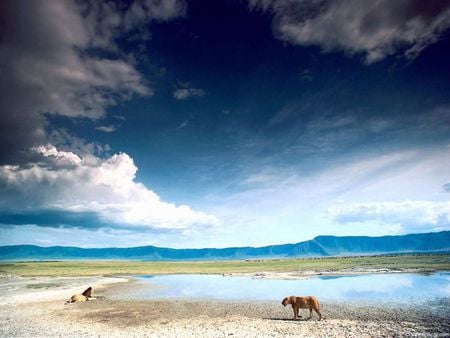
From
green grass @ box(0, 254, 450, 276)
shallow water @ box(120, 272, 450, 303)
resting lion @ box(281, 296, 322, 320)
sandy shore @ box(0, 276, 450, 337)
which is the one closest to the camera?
sandy shore @ box(0, 276, 450, 337)

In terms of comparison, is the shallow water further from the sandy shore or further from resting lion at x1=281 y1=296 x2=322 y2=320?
resting lion at x1=281 y1=296 x2=322 y2=320

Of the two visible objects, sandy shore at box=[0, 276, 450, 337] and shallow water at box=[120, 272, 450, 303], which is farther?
shallow water at box=[120, 272, 450, 303]

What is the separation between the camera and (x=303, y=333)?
19.9 metres

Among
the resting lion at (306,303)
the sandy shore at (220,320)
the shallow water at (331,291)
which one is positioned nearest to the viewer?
the sandy shore at (220,320)

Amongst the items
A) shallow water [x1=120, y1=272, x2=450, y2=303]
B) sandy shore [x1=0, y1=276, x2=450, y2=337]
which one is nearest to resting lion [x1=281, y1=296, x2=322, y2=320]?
sandy shore [x1=0, y1=276, x2=450, y2=337]

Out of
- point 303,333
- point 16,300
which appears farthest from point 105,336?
point 16,300

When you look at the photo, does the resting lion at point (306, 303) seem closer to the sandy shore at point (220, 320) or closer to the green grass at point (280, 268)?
the sandy shore at point (220, 320)

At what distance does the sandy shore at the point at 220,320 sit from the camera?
2050 cm

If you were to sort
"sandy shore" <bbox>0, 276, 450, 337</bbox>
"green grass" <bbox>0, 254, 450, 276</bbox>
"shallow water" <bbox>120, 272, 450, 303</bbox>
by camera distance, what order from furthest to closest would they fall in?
1. "green grass" <bbox>0, 254, 450, 276</bbox>
2. "shallow water" <bbox>120, 272, 450, 303</bbox>
3. "sandy shore" <bbox>0, 276, 450, 337</bbox>

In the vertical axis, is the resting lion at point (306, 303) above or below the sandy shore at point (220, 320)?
above

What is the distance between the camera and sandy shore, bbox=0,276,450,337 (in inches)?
807

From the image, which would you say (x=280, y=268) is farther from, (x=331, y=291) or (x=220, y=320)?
(x=220, y=320)

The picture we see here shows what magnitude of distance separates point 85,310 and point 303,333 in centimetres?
2252

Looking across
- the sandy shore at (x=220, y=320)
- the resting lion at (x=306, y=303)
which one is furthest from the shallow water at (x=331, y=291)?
the resting lion at (x=306, y=303)
